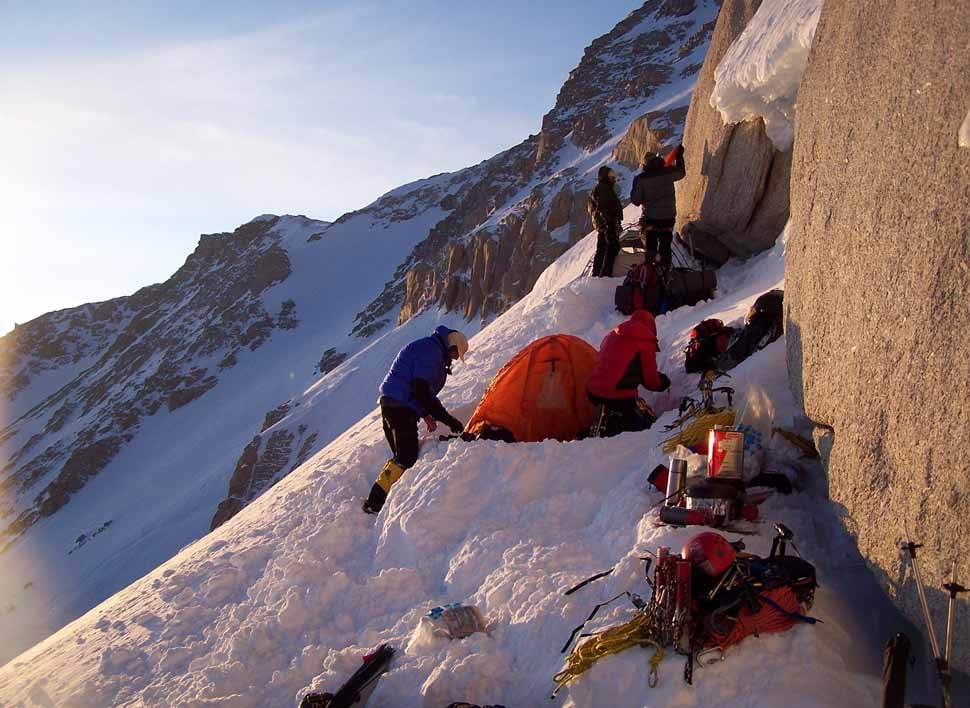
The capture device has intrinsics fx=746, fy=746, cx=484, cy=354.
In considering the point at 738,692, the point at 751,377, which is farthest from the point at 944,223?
the point at 751,377

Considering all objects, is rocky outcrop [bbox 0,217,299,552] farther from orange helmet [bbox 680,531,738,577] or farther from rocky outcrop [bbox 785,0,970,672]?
rocky outcrop [bbox 785,0,970,672]

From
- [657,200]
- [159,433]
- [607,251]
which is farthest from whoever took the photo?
[159,433]

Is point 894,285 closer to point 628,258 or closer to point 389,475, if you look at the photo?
point 389,475

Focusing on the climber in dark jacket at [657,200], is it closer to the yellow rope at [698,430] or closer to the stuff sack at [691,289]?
the stuff sack at [691,289]

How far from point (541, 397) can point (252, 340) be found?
82548 mm

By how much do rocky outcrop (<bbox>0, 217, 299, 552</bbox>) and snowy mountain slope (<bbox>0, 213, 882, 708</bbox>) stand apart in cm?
6172

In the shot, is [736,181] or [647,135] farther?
[647,135]

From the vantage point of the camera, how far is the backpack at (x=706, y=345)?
321 inches

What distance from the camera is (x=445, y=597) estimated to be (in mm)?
5781

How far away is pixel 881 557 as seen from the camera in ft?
13.3

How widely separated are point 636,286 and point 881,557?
24.4 ft

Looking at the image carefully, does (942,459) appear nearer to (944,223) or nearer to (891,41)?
(944,223)

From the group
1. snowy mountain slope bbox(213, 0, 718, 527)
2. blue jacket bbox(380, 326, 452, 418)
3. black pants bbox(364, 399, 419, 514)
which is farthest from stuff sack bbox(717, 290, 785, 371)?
snowy mountain slope bbox(213, 0, 718, 527)

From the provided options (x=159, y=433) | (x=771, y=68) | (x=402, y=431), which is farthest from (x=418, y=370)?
(x=159, y=433)
